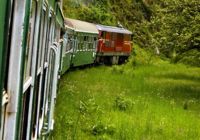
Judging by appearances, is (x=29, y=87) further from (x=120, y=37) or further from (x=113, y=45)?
(x=120, y=37)

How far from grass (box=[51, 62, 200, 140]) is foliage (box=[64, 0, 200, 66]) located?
1.60 metres

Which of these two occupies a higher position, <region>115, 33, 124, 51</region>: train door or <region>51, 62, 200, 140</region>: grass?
<region>115, 33, 124, 51</region>: train door

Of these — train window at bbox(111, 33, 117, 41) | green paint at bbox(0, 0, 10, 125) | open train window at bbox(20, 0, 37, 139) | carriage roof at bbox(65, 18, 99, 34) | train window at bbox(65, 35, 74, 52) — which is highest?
green paint at bbox(0, 0, 10, 125)

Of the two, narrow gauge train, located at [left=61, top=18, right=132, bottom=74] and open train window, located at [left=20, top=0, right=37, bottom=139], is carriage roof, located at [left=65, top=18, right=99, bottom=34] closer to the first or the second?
narrow gauge train, located at [left=61, top=18, right=132, bottom=74]

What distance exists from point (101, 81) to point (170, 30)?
3163mm

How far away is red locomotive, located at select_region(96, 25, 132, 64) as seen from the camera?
92.8ft

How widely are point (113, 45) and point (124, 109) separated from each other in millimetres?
16226

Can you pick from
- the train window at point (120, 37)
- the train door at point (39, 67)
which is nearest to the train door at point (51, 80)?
the train door at point (39, 67)

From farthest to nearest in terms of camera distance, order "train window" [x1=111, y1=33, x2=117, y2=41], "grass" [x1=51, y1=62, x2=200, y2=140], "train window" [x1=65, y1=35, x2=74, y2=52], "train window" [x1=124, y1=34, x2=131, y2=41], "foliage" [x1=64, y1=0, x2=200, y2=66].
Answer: "train window" [x1=124, y1=34, x2=131, y2=41] → "train window" [x1=111, y1=33, x2=117, y2=41] → "foliage" [x1=64, y1=0, x2=200, y2=66] → "train window" [x1=65, y1=35, x2=74, y2=52] → "grass" [x1=51, y1=62, x2=200, y2=140]

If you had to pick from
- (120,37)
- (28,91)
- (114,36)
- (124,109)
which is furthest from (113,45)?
(28,91)

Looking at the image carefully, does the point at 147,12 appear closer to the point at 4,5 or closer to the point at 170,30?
the point at 170,30

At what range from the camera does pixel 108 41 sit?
29266 millimetres

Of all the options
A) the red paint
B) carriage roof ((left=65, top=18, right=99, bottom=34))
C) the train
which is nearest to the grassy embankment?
carriage roof ((left=65, top=18, right=99, bottom=34))

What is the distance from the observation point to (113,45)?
29.9 m
